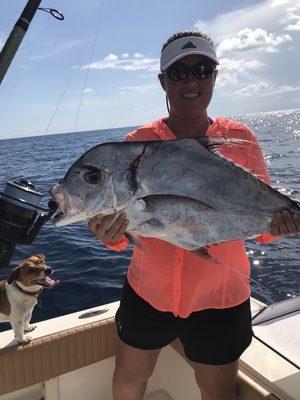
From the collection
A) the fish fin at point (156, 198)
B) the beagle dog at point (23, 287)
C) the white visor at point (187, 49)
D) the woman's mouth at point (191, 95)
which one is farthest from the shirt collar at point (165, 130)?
the beagle dog at point (23, 287)

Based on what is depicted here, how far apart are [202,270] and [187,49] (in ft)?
4.47

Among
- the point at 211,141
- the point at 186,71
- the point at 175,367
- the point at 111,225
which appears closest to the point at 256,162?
the point at 211,141

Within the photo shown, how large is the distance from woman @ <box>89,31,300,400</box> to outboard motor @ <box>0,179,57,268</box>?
2.14ft

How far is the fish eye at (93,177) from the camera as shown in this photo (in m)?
2.04

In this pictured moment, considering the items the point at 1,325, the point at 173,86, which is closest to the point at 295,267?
the point at 1,325

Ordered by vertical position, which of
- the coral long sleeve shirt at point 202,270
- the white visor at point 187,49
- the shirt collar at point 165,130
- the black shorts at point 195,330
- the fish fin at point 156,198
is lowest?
the black shorts at point 195,330

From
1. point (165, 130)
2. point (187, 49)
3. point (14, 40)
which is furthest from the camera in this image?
point (14, 40)

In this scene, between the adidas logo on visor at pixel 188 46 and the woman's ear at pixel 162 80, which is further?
the woman's ear at pixel 162 80

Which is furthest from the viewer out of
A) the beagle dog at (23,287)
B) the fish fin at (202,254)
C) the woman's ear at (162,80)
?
the beagle dog at (23,287)

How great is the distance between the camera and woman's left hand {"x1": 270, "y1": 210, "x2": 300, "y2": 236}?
2.19 metres

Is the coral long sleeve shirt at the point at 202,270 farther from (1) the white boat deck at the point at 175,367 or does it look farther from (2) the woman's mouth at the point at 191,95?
(1) the white boat deck at the point at 175,367

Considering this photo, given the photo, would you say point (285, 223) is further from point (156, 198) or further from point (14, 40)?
point (14, 40)

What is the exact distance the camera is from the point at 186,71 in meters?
2.47

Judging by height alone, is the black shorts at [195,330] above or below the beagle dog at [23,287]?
above
